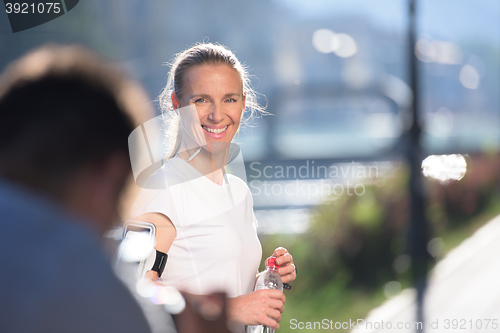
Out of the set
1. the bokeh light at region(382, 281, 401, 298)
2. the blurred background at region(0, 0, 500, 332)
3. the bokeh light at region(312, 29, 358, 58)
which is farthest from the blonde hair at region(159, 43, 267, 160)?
the bokeh light at region(312, 29, 358, 58)

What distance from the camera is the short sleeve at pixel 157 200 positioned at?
1.40 meters

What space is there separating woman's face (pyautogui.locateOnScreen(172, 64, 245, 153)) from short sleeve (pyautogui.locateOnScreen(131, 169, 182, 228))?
0.23 meters

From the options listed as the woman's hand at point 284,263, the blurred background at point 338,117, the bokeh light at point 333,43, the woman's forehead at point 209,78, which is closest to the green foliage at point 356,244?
the blurred background at point 338,117

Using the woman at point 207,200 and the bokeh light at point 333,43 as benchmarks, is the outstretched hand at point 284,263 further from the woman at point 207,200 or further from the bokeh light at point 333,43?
the bokeh light at point 333,43

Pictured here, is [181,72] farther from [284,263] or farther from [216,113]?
[284,263]

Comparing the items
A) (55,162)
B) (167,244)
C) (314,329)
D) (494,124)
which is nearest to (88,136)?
(55,162)

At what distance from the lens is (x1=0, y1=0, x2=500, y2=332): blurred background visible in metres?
3.47

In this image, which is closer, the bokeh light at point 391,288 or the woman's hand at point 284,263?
the woman's hand at point 284,263

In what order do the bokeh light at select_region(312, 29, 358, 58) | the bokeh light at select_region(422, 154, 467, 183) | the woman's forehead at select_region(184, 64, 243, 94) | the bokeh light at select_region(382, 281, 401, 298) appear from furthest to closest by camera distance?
1. the bokeh light at select_region(312, 29, 358, 58)
2. the bokeh light at select_region(422, 154, 467, 183)
3. the bokeh light at select_region(382, 281, 401, 298)
4. the woman's forehead at select_region(184, 64, 243, 94)

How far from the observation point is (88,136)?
2.56 feet

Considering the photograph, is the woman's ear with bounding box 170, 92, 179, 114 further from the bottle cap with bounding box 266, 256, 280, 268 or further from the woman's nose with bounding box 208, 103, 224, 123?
the bottle cap with bounding box 266, 256, 280, 268

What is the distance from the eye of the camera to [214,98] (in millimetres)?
1594

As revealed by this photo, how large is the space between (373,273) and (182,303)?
3.22m

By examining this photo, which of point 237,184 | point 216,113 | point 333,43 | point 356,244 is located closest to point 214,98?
point 216,113
